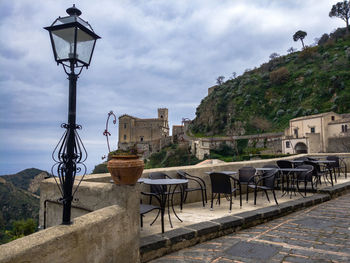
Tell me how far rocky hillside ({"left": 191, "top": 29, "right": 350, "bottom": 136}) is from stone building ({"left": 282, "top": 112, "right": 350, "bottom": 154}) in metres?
8.16

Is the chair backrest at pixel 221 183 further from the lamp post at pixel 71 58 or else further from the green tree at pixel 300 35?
the green tree at pixel 300 35

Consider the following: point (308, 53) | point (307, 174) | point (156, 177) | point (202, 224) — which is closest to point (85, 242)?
point (202, 224)

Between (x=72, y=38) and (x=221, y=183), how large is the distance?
3.59m

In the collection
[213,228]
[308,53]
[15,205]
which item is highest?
[308,53]

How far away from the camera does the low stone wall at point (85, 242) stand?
164cm

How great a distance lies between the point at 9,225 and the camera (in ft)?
78.8

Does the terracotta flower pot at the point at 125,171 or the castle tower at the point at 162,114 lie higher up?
the castle tower at the point at 162,114

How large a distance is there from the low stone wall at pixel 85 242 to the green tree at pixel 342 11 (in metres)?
74.1

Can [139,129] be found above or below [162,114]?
below

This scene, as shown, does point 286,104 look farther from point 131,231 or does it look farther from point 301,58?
point 131,231

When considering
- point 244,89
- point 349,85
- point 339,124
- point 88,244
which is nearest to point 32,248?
point 88,244

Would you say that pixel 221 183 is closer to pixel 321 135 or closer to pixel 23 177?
pixel 321 135

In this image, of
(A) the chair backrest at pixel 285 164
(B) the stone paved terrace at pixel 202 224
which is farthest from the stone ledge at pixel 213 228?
(A) the chair backrest at pixel 285 164

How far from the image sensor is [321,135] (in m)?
32.7
